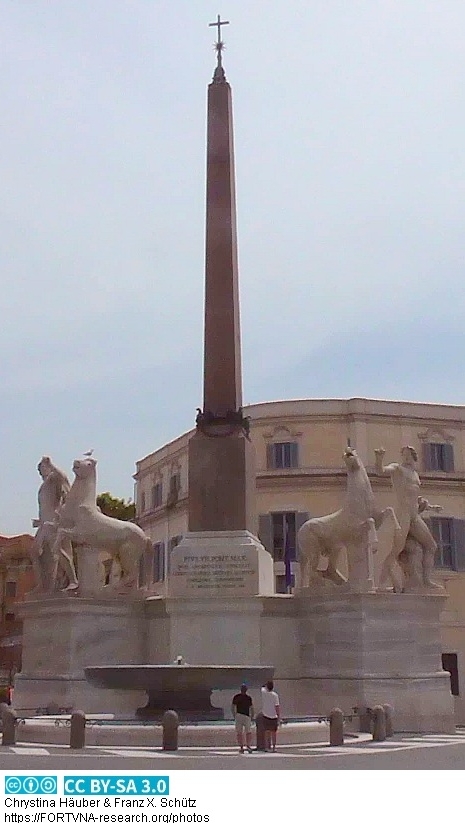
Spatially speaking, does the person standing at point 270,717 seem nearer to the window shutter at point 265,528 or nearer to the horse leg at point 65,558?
the horse leg at point 65,558

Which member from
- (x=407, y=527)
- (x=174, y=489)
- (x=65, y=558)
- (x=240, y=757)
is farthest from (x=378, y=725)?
(x=174, y=489)

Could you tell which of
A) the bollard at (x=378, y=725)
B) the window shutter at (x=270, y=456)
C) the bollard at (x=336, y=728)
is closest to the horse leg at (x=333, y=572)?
the bollard at (x=378, y=725)

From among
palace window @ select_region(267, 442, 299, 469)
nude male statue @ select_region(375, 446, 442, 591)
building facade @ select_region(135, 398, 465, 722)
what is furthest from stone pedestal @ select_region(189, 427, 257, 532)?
palace window @ select_region(267, 442, 299, 469)

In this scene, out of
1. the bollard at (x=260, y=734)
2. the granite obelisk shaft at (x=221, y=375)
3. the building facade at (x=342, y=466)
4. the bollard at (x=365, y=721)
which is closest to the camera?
the bollard at (x=260, y=734)

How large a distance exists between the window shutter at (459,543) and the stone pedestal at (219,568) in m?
17.8

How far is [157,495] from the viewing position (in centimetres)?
4384

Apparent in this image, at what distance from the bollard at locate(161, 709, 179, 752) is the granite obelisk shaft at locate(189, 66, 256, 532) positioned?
20.9ft

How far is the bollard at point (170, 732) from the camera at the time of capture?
13.8 metres

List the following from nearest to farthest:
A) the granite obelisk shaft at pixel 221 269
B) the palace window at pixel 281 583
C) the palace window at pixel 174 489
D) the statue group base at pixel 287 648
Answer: the statue group base at pixel 287 648
the granite obelisk shaft at pixel 221 269
the palace window at pixel 281 583
the palace window at pixel 174 489

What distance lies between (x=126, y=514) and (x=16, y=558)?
14122 millimetres

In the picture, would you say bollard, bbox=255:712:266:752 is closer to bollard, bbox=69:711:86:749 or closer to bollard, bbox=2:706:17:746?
bollard, bbox=69:711:86:749

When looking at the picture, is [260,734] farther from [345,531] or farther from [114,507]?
[114,507]
